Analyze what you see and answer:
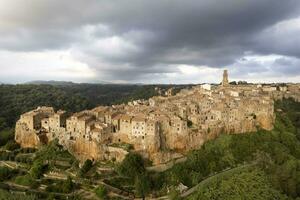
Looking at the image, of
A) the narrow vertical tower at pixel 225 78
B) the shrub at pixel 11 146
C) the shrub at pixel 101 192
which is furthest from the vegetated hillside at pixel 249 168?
the narrow vertical tower at pixel 225 78

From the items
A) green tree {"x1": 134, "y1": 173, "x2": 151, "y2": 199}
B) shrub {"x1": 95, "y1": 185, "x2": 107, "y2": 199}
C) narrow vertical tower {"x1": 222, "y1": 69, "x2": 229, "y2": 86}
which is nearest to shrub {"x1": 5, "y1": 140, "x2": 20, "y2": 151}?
shrub {"x1": 95, "y1": 185, "x2": 107, "y2": 199}

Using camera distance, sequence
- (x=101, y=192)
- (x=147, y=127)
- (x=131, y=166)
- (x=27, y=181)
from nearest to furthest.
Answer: (x=101, y=192)
(x=131, y=166)
(x=27, y=181)
(x=147, y=127)

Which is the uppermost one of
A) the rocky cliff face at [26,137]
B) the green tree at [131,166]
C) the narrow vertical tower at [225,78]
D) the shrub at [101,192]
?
the narrow vertical tower at [225,78]

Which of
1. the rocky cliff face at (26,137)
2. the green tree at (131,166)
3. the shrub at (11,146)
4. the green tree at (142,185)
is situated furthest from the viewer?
the shrub at (11,146)

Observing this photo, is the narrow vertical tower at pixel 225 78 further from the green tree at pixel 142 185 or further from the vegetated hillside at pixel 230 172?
the green tree at pixel 142 185

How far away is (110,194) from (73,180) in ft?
18.1

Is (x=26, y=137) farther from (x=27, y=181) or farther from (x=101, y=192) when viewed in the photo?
(x=101, y=192)

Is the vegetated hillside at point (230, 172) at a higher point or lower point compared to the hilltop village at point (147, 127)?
lower

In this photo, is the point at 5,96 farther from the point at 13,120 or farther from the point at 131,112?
the point at 131,112

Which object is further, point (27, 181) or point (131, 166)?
point (27, 181)

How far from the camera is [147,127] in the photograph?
46000 mm

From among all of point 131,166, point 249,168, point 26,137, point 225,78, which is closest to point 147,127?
point 131,166

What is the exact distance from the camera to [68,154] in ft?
156

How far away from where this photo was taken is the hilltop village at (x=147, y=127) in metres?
46.0
